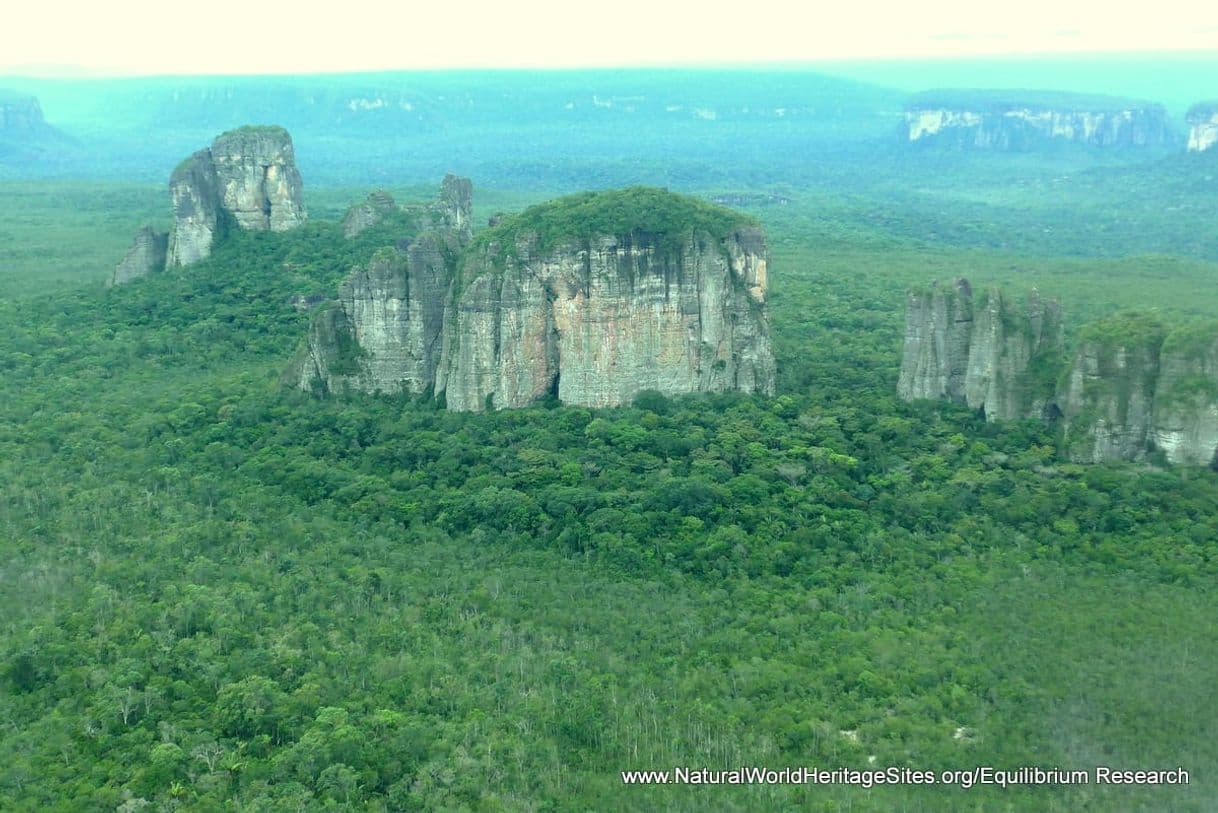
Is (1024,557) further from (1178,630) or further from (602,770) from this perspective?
(602,770)

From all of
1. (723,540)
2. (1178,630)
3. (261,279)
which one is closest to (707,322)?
(723,540)

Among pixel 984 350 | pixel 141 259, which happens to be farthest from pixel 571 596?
pixel 141 259

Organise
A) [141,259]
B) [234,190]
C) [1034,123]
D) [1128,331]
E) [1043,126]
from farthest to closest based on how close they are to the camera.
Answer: [1034,123]
[1043,126]
[234,190]
[141,259]
[1128,331]

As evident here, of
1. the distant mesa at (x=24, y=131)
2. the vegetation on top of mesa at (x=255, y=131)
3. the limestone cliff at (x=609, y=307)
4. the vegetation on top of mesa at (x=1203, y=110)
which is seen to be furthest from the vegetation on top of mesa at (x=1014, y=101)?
the limestone cliff at (x=609, y=307)

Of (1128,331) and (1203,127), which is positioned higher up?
(1203,127)

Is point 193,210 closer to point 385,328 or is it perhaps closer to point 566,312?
point 385,328

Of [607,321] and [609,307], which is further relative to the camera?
[607,321]

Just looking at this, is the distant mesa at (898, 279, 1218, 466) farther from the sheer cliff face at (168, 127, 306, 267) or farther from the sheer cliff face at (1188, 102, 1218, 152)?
the sheer cliff face at (1188, 102, 1218, 152)
